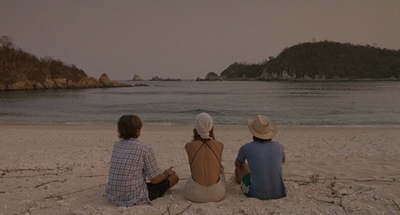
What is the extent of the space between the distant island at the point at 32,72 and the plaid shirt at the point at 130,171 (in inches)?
3067

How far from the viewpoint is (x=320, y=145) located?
33.0 ft

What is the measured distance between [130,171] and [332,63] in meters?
156

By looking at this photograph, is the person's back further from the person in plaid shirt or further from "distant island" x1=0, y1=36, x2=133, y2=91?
"distant island" x1=0, y1=36, x2=133, y2=91

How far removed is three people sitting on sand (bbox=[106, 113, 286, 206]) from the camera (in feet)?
13.8

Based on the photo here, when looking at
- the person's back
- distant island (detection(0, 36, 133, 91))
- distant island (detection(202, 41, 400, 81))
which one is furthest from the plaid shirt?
distant island (detection(202, 41, 400, 81))

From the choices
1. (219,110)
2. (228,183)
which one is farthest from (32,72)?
(228,183)

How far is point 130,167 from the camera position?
4199 mm

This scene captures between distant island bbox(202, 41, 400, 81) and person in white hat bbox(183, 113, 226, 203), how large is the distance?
144352 mm

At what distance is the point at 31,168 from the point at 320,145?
308 inches

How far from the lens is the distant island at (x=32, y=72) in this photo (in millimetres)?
73438

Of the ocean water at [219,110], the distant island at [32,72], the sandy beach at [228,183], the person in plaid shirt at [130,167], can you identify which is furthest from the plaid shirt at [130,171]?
the distant island at [32,72]

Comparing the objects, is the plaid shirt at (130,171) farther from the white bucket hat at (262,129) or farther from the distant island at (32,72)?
the distant island at (32,72)

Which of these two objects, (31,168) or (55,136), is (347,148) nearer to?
(31,168)

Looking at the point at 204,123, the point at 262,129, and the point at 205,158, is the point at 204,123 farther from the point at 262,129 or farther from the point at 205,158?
the point at 262,129
